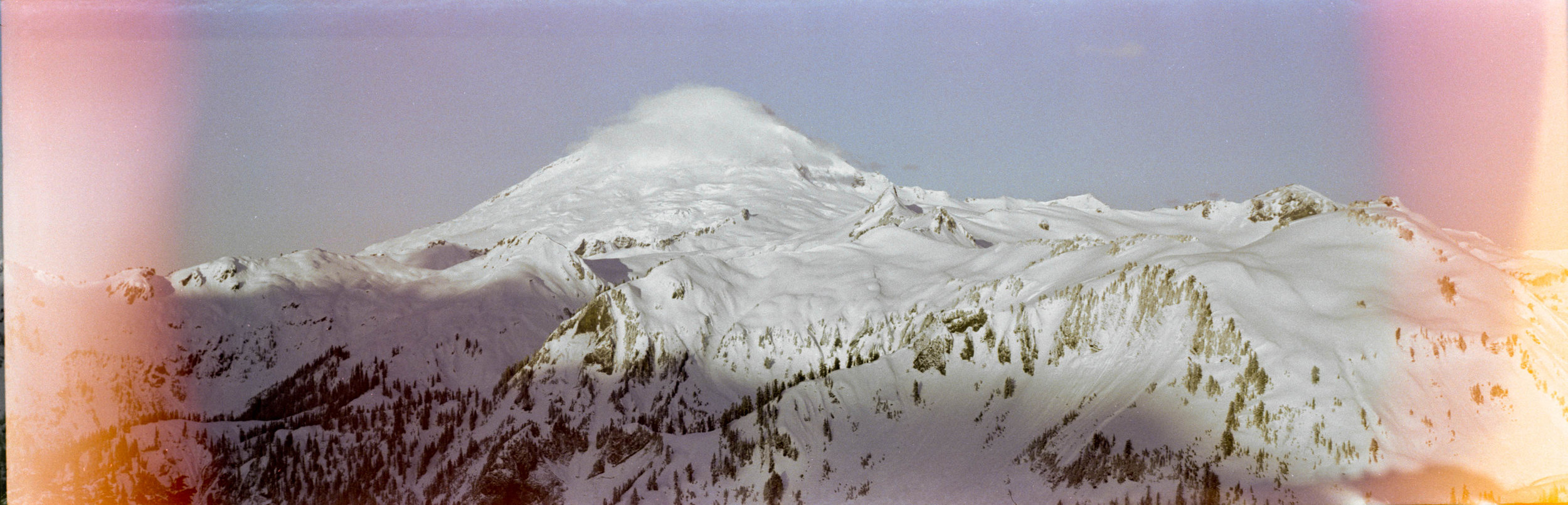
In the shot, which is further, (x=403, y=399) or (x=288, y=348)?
(x=288, y=348)

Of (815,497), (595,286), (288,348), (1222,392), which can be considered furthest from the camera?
(595,286)

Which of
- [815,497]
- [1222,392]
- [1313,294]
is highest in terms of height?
[1313,294]

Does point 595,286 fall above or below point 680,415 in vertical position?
above

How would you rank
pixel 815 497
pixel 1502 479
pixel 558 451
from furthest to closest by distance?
pixel 558 451, pixel 815 497, pixel 1502 479

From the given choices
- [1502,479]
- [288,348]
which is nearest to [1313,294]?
[1502,479]

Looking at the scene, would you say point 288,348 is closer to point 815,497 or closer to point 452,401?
point 452,401

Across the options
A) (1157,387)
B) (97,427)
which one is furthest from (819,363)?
(97,427)
